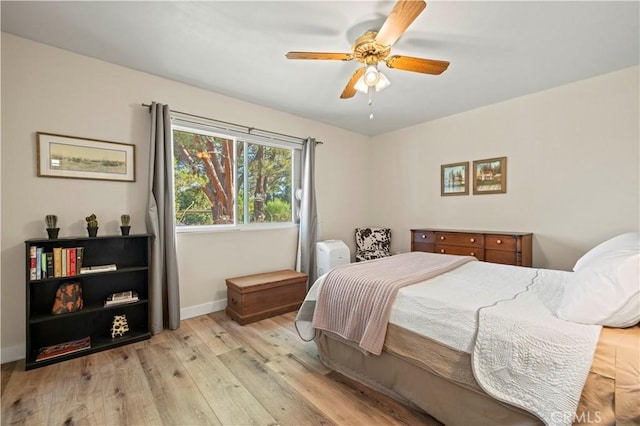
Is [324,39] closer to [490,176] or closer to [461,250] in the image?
[490,176]

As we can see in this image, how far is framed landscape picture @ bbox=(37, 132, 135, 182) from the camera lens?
228 centimetres

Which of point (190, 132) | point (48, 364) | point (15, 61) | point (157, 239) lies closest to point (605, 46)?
point (190, 132)

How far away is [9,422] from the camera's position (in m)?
1.52

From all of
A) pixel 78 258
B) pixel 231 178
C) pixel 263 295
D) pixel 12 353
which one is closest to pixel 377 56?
pixel 231 178

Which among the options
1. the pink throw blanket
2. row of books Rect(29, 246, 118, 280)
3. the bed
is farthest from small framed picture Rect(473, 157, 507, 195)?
row of books Rect(29, 246, 118, 280)

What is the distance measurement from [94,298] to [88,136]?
1469 mm

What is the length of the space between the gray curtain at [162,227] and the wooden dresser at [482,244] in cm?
314

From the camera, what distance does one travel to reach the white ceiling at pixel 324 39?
1.86 meters

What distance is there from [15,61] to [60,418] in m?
2.62

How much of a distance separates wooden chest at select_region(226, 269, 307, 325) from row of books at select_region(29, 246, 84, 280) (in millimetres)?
1374

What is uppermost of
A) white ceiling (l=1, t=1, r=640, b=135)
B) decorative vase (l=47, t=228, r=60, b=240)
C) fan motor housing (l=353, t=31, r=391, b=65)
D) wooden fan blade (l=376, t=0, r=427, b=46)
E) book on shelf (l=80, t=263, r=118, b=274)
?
white ceiling (l=1, t=1, r=640, b=135)

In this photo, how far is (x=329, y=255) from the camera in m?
3.85

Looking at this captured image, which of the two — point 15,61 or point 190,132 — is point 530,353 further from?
point 15,61

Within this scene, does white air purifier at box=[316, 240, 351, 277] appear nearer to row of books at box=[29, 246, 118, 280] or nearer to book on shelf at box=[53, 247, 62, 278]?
row of books at box=[29, 246, 118, 280]
